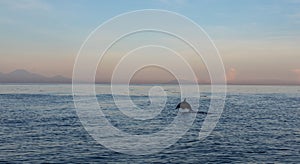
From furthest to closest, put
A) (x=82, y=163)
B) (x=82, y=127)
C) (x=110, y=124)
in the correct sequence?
(x=110, y=124)
(x=82, y=127)
(x=82, y=163)

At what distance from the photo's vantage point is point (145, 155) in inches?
1467

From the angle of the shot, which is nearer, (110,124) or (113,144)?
(113,144)

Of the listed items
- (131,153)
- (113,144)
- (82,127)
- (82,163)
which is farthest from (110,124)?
(82,163)

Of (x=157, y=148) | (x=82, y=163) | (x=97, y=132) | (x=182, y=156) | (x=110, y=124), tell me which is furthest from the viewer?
(x=110, y=124)

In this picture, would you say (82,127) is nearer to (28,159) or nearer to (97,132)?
(97,132)

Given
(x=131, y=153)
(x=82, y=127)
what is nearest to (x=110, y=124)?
(x=82, y=127)

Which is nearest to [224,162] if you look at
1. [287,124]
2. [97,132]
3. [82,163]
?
[82,163]

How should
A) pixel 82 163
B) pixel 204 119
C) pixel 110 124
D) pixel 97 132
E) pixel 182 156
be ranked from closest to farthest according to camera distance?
pixel 82 163 → pixel 182 156 → pixel 97 132 → pixel 110 124 → pixel 204 119

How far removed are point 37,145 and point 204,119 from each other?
1424 inches

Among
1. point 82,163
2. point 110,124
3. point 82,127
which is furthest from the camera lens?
point 110,124

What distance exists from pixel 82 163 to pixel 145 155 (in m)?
6.96

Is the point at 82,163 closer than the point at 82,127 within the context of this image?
Yes

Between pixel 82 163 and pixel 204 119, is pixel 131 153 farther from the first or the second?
pixel 204 119

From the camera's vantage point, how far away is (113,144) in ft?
140
